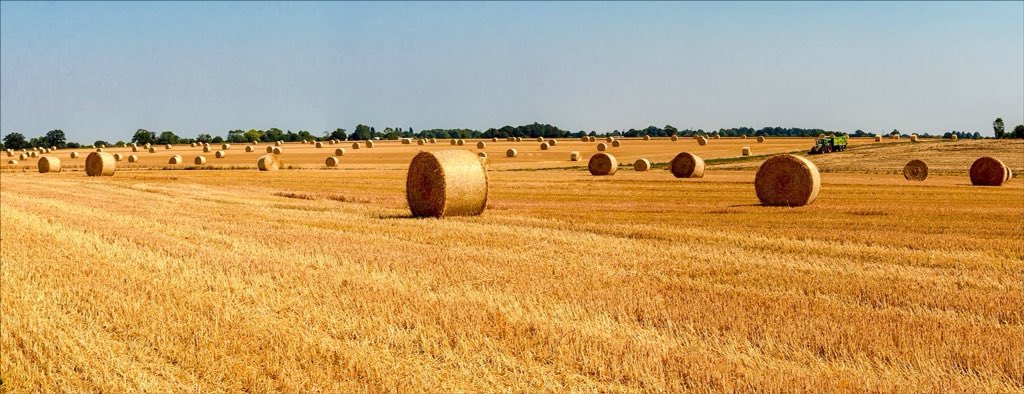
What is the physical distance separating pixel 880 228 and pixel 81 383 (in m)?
12.8

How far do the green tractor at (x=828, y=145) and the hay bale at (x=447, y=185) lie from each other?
159ft

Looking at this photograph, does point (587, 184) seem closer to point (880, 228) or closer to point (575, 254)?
point (880, 228)

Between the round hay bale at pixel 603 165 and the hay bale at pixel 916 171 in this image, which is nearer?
the hay bale at pixel 916 171

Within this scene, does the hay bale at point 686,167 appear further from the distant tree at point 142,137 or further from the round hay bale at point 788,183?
the distant tree at point 142,137

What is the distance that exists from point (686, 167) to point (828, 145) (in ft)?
105

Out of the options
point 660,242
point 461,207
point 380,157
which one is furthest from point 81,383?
point 380,157

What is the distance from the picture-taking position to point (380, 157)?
63125mm

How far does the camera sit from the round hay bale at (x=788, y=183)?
71.1 feet

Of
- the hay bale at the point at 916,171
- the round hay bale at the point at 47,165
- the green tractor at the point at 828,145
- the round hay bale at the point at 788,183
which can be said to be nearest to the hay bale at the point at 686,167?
the hay bale at the point at 916,171

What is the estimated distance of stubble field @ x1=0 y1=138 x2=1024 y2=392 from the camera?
6.21 m

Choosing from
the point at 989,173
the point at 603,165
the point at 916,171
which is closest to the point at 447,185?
the point at 603,165

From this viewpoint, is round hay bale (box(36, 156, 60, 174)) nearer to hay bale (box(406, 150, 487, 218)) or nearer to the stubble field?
the stubble field

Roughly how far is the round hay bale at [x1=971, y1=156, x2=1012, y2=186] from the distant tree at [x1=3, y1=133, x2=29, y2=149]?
12462cm

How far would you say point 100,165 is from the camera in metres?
41.5
